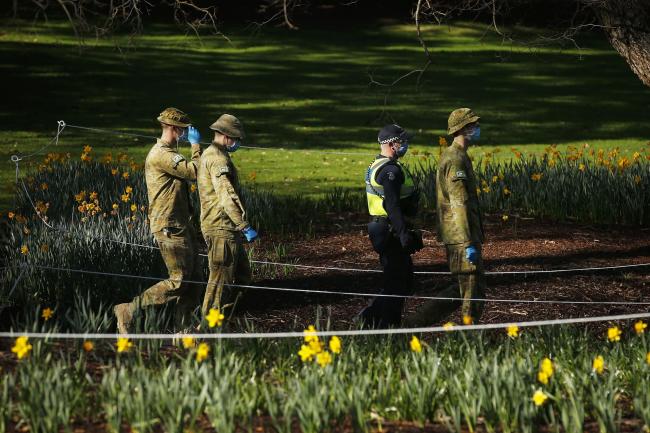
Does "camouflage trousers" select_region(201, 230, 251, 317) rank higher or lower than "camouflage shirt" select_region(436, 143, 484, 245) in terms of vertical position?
lower

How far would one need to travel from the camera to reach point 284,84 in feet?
75.6

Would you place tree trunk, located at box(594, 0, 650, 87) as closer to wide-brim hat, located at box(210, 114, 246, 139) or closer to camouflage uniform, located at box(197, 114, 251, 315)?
wide-brim hat, located at box(210, 114, 246, 139)

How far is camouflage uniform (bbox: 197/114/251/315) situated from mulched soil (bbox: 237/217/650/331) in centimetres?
52

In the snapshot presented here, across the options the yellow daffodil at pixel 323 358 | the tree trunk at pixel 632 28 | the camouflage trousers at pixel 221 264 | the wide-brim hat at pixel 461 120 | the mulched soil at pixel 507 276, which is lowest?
the mulched soil at pixel 507 276

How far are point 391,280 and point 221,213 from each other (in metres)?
1.09

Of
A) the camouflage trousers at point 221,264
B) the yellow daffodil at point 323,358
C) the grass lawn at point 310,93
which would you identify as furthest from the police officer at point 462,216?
the grass lawn at point 310,93


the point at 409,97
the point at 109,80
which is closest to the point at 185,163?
the point at 409,97

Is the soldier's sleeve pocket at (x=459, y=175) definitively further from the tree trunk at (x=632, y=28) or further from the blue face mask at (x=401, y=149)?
the tree trunk at (x=632, y=28)


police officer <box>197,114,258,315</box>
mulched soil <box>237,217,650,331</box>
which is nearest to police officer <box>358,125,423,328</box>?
mulched soil <box>237,217,650,331</box>

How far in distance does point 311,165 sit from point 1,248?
21.9ft

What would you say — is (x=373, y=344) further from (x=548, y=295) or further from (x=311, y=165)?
(x=311, y=165)

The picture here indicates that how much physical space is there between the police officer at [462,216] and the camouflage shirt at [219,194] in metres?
1.18

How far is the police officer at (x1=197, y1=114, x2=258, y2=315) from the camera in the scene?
678 cm

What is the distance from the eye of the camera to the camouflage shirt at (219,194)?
6.77 meters
